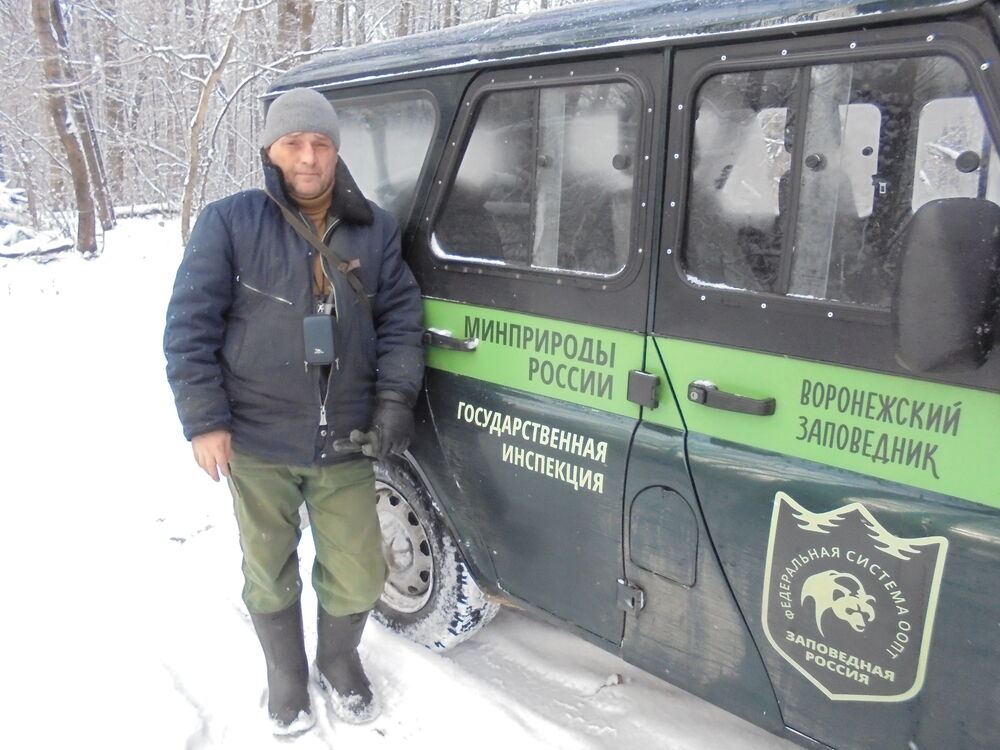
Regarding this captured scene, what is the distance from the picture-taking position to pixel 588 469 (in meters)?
2.13

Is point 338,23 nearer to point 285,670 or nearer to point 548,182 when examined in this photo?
point 548,182

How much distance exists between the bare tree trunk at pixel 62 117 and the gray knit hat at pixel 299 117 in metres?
11.8

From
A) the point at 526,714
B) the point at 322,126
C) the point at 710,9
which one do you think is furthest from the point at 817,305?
the point at 526,714

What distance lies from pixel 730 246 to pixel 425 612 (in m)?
1.77

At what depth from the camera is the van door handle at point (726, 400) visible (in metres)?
1.75

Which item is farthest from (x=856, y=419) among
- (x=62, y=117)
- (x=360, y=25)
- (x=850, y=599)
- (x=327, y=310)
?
(x=360, y=25)

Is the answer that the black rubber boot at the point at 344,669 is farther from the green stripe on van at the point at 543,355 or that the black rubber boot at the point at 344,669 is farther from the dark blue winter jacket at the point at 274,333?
the green stripe on van at the point at 543,355

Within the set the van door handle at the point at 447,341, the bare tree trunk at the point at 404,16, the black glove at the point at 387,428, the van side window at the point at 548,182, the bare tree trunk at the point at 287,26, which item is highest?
the bare tree trunk at the point at 404,16

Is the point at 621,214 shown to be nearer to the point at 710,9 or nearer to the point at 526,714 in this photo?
the point at 710,9

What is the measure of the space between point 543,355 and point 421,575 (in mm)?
1142

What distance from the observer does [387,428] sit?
7.63 feet

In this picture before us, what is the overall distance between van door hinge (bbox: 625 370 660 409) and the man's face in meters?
1.10

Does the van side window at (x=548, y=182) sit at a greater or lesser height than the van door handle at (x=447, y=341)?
greater

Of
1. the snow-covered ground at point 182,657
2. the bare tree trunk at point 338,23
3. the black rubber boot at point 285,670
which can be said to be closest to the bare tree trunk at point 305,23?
the bare tree trunk at point 338,23
